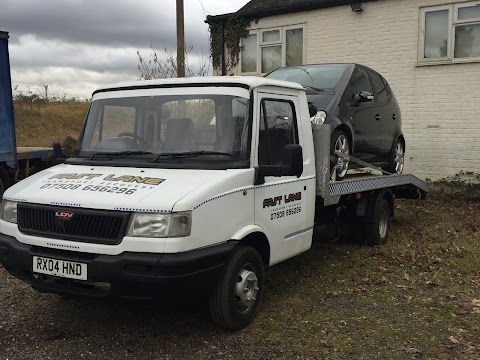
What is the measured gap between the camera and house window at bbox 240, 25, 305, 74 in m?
13.9

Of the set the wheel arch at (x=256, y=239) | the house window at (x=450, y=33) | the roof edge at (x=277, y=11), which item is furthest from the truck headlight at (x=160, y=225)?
the roof edge at (x=277, y=11)

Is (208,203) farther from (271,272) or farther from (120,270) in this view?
(271,272)

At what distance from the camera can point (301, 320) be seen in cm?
447

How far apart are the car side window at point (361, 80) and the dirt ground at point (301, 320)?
2.34 metres

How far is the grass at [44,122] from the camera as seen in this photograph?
88.9 feet

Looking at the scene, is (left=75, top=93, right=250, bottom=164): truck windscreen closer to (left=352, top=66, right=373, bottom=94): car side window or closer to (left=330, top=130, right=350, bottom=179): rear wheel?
(left=330, top=130, right=350, bottom=179): rear wheel

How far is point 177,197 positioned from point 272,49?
11.5 meters

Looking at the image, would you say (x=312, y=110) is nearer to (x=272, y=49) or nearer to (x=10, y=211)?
(x=10, y=211)

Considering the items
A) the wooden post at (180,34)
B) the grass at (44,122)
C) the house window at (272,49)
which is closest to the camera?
the wooden post at (180,34)

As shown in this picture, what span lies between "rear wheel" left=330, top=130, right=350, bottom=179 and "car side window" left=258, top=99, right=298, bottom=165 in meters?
1.15

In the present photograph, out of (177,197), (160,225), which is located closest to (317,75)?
(177,197)

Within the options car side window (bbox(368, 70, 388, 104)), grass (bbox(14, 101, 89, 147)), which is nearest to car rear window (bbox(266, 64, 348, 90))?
car side window (bbox(368, 70, 388, 104))

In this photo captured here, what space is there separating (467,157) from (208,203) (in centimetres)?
960

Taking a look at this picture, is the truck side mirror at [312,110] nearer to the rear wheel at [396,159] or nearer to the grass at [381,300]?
the grass at [381,300]
